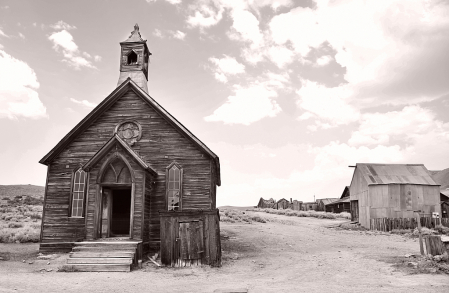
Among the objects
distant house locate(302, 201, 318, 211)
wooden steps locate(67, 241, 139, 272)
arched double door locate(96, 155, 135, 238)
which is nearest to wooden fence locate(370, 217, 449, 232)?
arched double door locate(96, 155, 135, 238)

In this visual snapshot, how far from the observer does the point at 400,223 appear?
28.0m

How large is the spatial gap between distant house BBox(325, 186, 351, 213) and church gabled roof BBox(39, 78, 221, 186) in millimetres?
39372

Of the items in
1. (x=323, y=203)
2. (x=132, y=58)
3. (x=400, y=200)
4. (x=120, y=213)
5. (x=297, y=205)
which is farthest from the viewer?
(x=297, y=205)

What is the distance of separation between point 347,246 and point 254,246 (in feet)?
16.5

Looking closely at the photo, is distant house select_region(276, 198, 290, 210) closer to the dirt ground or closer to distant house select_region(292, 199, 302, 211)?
distant house select_region(292, 199, 302, 211)

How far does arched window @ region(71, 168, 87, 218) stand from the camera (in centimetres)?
1689

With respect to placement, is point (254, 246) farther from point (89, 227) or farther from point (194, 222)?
point (89, 227)

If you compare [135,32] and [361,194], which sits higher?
[135,32]

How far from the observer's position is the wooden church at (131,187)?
14031 millimetres

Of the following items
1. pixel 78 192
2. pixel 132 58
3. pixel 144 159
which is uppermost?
pixel 132 58

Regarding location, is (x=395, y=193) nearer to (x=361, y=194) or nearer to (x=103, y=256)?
(x=361, y=194)

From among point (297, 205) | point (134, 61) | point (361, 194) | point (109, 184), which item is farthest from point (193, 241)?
point (297, 205)

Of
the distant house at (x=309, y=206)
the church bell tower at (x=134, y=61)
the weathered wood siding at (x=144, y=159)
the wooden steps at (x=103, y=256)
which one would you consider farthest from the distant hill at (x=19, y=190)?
the wooden steps at (x=103, y=256)

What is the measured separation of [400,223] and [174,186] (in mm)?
19765
